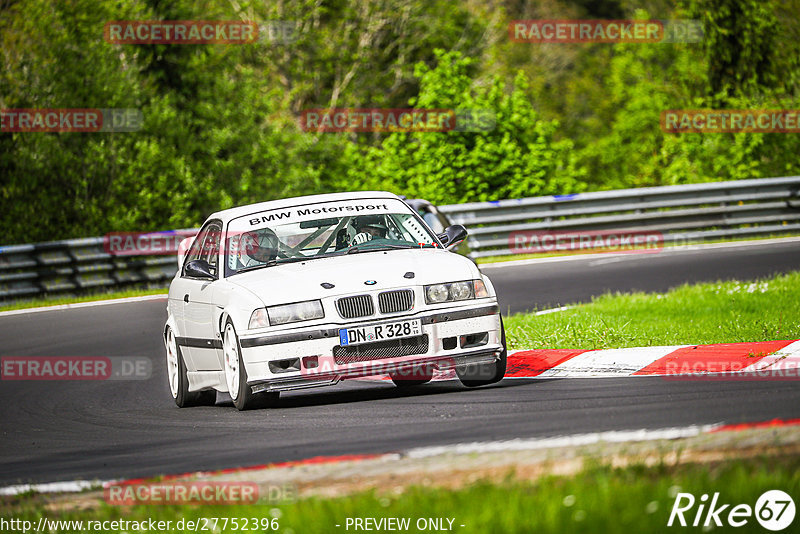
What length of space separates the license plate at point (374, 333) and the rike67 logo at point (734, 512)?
4.28m

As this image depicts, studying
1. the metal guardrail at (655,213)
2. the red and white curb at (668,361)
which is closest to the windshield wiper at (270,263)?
the red and white curb at (668,361)

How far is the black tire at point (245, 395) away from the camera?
8.68m

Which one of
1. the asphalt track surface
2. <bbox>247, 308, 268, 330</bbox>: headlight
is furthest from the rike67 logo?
<bbox>247, 308, 268, 330</bbox>: headlight

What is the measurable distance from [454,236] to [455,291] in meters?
1.14

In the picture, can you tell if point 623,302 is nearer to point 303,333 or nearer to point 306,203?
point 306,203

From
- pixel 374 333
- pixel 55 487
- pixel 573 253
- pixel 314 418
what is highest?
pixel 374 333

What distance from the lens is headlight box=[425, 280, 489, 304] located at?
8.70m

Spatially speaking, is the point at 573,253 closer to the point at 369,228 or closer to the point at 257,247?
the point at 369,228

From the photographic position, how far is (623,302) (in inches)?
543

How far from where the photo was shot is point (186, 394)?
33.1 feet

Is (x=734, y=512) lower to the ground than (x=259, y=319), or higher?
lower

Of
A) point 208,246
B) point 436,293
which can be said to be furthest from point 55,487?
point 208,246

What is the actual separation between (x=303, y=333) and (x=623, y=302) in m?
6.13

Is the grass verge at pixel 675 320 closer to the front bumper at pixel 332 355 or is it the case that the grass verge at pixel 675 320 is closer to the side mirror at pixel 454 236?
the side mirror at pixel 454 236
